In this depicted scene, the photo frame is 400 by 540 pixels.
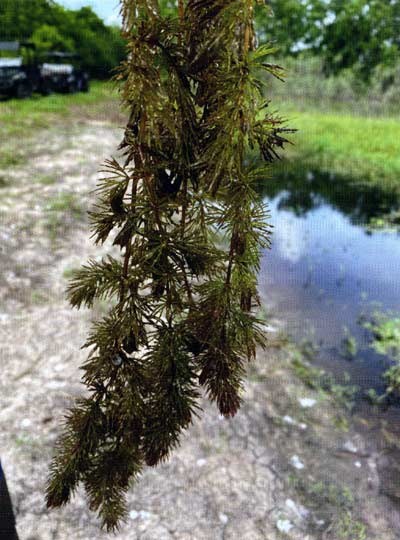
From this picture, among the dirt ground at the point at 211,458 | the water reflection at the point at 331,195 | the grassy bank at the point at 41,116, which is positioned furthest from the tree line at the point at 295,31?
the dirt ground at the point at 211,458

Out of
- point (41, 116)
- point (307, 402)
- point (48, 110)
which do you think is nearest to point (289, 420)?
point (307, 402)

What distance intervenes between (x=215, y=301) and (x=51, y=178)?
6.63m

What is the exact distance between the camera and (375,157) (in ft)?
38.7

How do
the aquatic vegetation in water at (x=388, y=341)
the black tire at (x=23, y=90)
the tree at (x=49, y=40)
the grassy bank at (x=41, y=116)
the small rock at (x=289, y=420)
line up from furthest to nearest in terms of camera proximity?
1. the tree at (x=49, y=40)
2. the black tire at (x=23, y=90)
3. the grassy bank at (x=41, y=116)
4. the aquatic vegetation in water at (x=388, y=341)
5. the small rock at (x=289, y=420)

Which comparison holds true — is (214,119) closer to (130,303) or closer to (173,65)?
(173,65)

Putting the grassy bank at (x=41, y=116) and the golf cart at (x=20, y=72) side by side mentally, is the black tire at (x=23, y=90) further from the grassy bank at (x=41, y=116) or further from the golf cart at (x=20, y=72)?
the grassy bank at (x=41, y=116)

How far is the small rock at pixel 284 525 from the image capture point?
245cm

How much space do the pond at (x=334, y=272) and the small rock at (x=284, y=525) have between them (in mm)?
1686

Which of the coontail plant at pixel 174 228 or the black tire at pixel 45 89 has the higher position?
the coontail plant at pixel 174 228

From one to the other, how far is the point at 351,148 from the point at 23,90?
8697 millimetres

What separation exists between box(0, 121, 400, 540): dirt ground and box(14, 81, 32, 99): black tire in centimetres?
850

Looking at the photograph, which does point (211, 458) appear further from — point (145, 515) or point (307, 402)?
point (307, 402)

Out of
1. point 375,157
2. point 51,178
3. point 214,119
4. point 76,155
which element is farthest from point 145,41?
point 375,157

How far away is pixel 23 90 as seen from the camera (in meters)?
11.7
